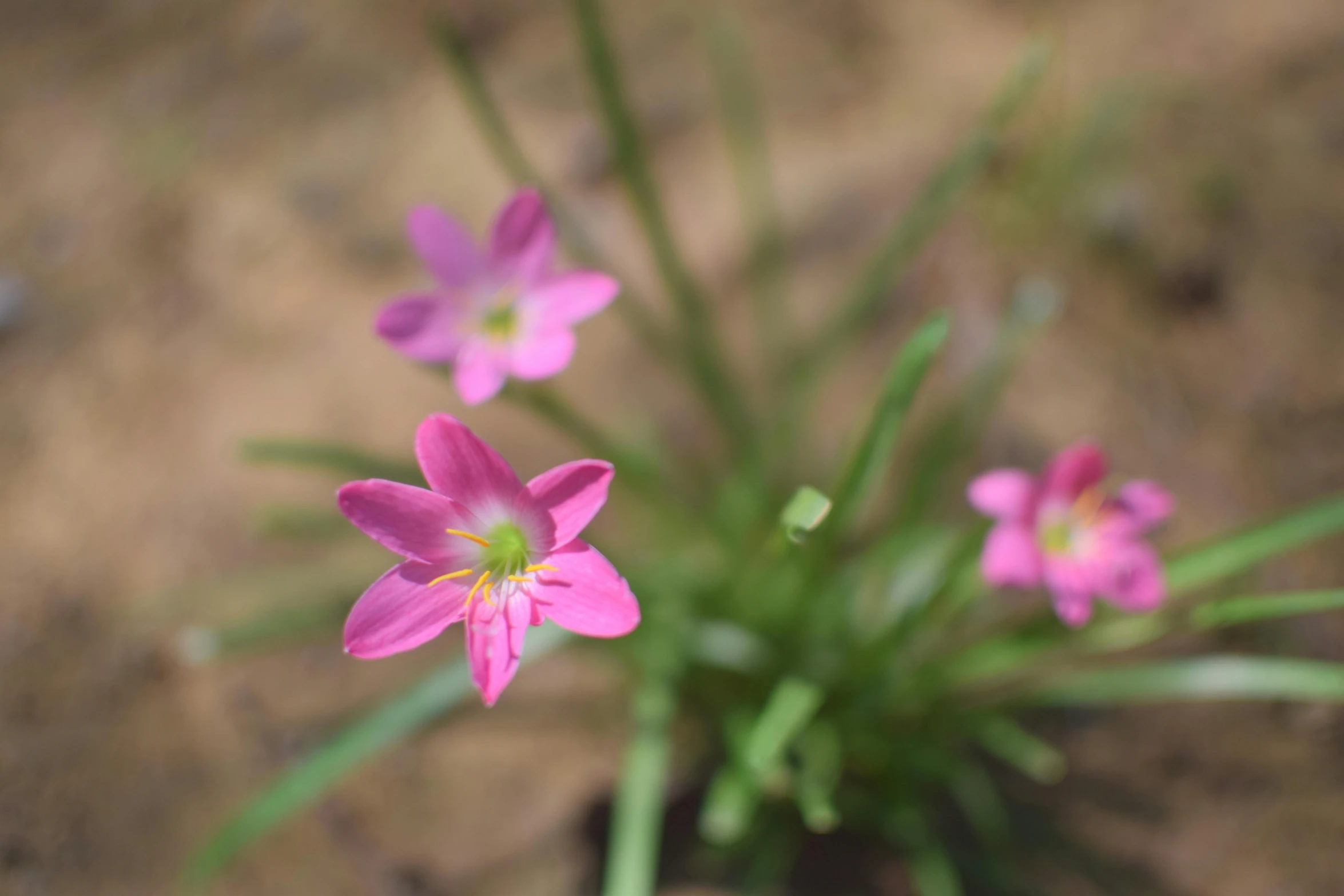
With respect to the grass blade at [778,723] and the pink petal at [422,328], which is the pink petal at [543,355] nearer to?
the pink petal at [422,328]

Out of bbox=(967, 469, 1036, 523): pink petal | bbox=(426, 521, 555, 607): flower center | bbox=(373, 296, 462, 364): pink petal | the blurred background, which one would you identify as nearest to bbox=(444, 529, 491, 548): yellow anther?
bbox=(426, 521, 555, 607): flower center

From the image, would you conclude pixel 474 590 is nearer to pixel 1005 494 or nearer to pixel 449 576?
pixel 449 576

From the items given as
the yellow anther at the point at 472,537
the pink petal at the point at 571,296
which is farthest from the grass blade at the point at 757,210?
the yellow anther at the point at 472,537

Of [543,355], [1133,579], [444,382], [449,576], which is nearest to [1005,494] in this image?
[1133,579]

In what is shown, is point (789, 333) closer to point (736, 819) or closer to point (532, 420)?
point (532, 420)

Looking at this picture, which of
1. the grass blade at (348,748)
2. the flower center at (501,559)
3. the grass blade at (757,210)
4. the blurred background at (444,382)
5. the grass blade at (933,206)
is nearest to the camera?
the flower center at (501,559)

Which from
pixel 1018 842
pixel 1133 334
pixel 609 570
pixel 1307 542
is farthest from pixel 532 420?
pixel 1307 542

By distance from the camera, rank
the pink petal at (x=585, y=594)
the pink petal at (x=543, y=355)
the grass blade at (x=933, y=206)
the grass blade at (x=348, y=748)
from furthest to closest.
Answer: the grass blade at (x=933, y=206) < the grass blade at (x=348, y=748) < the pink petal at (x=543, y=355) < the pink petal at (x=585, y=594)
